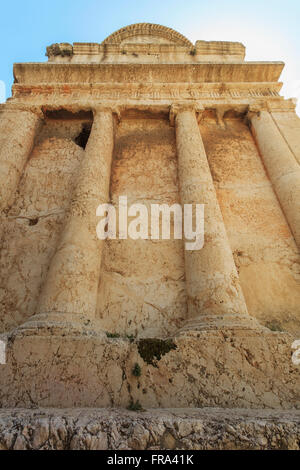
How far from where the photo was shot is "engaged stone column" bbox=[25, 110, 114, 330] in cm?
319

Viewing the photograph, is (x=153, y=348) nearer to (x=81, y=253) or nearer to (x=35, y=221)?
(x=81, y=253)

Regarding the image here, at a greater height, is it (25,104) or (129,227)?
(25,104)

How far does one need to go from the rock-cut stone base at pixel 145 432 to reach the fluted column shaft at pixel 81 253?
1437 mm

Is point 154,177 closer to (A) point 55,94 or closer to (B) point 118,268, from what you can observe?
(B) point 118,268

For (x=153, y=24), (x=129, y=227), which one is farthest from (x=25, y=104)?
(x=153, y=24)

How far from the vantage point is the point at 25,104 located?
6137mm

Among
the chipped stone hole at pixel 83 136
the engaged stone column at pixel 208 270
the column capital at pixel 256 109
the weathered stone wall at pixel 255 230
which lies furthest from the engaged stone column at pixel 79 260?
the column capital at pixel 256 109

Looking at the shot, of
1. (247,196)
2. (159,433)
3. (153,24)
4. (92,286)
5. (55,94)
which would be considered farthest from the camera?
(153,24)

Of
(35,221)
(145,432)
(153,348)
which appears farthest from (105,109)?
(145,432)

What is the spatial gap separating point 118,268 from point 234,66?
21.3 feet

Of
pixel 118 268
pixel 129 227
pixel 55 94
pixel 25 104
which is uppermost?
pixel 55 94

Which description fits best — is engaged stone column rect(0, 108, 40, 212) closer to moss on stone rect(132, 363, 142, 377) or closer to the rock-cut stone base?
moss on stone rect(132, 363, 142, 377)

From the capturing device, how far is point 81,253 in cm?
377

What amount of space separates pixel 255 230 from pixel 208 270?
1.69 meters
